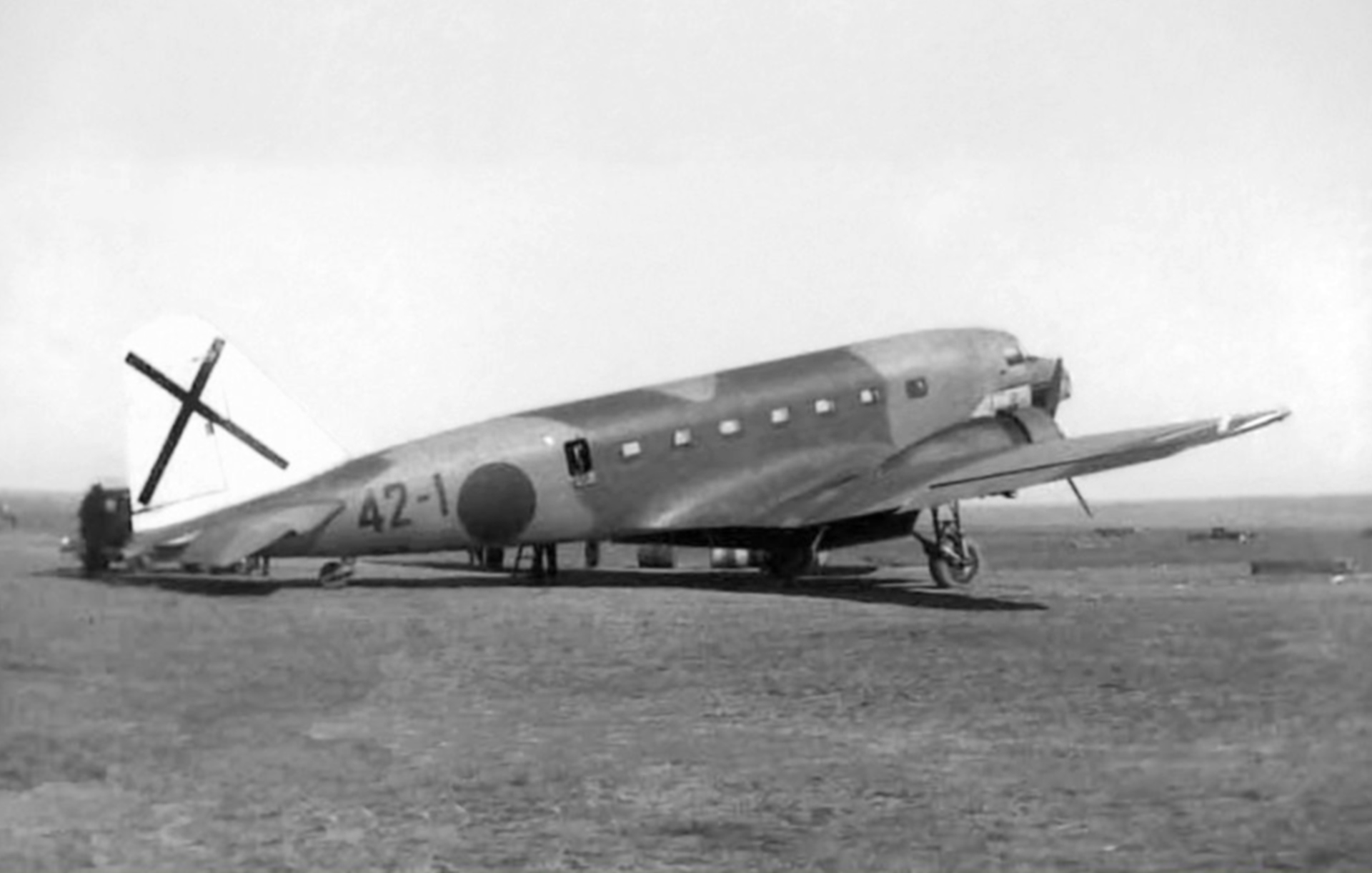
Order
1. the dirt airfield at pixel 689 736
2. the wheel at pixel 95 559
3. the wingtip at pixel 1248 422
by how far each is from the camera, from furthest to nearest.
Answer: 1. the wheel at pixel 95 559
2. the wingtip at pixel 1248 422
3. the dirt airfield at pixel 689 736

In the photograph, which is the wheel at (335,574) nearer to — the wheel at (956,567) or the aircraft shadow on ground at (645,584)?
the aircraft shadow on ground at (645,584)

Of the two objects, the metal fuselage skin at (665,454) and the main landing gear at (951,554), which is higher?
the metal fuselage skin at (665,454)

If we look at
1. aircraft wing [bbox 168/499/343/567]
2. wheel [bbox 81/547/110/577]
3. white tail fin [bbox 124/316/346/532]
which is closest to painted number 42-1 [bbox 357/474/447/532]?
aircraft wing [bbox 168/499/343/567]

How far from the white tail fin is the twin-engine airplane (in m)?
0.03

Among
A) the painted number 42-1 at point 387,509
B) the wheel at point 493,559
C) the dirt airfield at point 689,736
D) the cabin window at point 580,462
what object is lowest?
the dirt airfield at point 689,736

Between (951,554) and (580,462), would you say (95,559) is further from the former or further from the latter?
(951,554)

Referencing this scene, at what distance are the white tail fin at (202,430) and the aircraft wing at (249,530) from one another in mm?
674

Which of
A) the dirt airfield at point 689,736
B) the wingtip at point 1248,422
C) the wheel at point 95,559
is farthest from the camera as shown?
the wheel at point 95,559

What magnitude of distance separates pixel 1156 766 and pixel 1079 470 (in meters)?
14.7

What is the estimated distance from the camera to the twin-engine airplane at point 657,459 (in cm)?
2612

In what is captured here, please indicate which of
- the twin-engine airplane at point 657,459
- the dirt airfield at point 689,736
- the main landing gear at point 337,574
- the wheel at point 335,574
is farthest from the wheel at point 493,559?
the dirt airfield at point 689,736

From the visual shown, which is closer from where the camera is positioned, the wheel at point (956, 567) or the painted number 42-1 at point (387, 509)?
the painted number 42-1 at point (387, 509)

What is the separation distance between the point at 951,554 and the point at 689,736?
15504 millimetres

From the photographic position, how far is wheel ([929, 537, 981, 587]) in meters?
27.5
